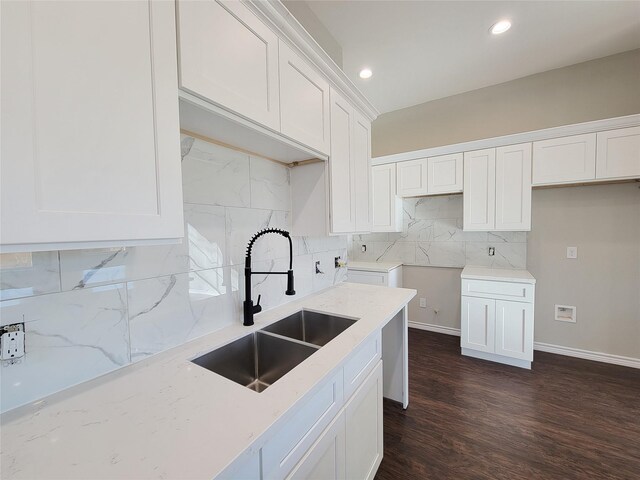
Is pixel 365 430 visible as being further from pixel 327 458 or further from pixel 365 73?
pixel 365 73

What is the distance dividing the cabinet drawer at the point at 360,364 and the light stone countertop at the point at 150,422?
6.1 inches

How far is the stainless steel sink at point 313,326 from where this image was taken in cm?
151

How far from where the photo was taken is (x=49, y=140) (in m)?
0.58

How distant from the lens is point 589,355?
2.68 m

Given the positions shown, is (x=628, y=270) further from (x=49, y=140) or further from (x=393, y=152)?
(x=49, y=140)

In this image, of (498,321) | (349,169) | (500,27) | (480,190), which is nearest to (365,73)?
(500,27)

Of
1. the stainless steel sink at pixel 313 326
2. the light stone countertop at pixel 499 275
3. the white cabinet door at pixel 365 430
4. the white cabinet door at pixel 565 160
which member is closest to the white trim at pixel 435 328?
the light stone countertop at pixel 499 275

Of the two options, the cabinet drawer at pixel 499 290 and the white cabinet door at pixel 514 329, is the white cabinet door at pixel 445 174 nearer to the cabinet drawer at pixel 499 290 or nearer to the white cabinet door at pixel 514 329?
the cabinet drawer at pixel 499 290

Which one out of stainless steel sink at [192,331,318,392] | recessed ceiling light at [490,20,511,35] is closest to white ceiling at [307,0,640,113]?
recessed ceiling light at [490,20,511,35]

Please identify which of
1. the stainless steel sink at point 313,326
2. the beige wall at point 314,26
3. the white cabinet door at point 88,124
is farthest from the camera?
the beige wall at point 314,26

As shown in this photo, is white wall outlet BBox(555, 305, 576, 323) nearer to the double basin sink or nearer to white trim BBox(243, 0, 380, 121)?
the double basin sink

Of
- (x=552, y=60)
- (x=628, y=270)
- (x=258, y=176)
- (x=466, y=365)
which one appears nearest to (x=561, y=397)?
(x=466, y=365)

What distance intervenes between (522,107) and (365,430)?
139 inches

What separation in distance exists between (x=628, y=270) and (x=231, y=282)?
3.61 metres
